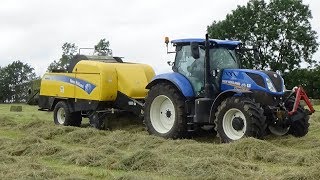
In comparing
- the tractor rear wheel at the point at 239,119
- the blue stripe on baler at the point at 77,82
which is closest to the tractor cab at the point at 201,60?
the tractor rear wheel at the point at 239,119

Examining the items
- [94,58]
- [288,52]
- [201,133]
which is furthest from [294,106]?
[288,52]

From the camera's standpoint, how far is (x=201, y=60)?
1141 centimetres

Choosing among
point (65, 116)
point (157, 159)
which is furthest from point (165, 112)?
point (157, 159)

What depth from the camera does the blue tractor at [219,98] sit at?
1021cm

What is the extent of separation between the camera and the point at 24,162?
7.66 m

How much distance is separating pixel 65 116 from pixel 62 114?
487 mm

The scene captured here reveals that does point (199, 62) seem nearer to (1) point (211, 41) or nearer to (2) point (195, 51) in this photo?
(1) point (211, 41)

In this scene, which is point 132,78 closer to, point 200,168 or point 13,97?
point 200,168

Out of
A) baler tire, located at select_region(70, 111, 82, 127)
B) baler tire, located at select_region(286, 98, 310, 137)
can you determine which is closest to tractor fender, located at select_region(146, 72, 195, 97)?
baler tire, located at select_region(286, 98, 310, 137)

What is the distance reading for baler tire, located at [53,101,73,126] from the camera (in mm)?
14648

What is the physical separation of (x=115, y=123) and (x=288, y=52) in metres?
36.7

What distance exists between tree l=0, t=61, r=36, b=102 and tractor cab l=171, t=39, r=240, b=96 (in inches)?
2499

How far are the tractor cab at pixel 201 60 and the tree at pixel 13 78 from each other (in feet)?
208

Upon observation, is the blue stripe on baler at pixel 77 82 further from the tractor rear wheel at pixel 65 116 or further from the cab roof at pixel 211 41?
the cab roof at pixel 211 41
